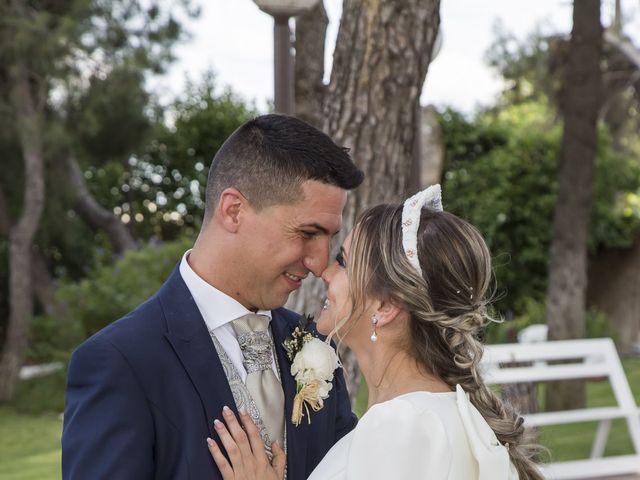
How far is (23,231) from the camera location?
13.1m

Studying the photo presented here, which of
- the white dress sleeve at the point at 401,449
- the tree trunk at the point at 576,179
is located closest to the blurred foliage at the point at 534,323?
the tree trunk at the point at 576,179

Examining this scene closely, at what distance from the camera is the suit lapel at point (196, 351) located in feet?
8.34

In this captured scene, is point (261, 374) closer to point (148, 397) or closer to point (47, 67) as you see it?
point (148, 397)

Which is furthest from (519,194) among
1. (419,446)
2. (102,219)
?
(419,446)

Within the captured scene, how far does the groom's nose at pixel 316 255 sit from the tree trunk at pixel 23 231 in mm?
10421

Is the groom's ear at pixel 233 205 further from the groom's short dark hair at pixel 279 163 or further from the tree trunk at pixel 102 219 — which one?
the tree trunk at pixel 102 219

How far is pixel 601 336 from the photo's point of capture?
13.7 m

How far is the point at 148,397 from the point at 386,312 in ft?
2.36

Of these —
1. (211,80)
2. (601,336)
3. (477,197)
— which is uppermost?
(211,80)

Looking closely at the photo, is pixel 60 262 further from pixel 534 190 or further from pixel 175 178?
pixel 534 190

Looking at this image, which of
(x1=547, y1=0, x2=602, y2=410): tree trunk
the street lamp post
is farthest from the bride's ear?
(x1=547, y1=0, x2=602, y2=410): tree trunk

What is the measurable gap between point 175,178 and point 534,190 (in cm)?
592

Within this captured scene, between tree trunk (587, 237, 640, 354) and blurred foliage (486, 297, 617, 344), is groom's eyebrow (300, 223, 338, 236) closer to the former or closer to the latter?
blurred foliage (486, 297, 617, 344)

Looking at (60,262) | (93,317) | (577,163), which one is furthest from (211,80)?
(577,163)
